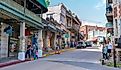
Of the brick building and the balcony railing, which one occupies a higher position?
the brick building

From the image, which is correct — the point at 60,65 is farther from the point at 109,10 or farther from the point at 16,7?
the point at 109,10

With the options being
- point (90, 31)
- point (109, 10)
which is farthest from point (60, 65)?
point (90, 31)

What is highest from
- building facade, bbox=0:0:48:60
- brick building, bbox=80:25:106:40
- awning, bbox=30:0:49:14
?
brick building, bbox=80:25:106:40

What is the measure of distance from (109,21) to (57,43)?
12.0 metres

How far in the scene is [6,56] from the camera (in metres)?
31.9

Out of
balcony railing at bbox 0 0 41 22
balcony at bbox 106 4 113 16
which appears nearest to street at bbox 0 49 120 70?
balcony railing at bbox 0 0 41 22

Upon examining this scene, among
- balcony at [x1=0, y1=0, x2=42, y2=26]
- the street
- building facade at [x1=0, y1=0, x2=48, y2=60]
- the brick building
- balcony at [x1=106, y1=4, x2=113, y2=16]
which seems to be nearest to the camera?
the street

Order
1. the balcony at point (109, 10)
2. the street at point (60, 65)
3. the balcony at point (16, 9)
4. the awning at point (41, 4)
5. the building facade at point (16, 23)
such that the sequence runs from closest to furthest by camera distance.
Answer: the street at point (60, 65) → the balcony at point (16, 9) → the building facade at point (16, 23) → the awning at point (41, 4) → the balcony at point (109, 10)

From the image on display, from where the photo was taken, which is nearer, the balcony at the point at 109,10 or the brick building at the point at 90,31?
the balcony at the point at 109,10

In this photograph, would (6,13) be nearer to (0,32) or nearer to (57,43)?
(0,32)

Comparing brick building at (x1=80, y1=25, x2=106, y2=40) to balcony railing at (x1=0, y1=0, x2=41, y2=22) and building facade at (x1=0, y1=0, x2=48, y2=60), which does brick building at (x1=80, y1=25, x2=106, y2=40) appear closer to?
building facade at (x1=0, y1=0, x2=48, y2=60)

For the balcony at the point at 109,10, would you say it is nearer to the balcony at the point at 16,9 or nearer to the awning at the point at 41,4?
the awning at the point at 41,4

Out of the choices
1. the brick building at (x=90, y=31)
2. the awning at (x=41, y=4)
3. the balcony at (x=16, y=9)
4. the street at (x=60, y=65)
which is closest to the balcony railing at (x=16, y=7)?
the balcony at (x=16, y=9)

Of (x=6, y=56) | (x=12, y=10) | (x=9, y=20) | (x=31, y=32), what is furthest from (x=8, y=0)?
(x=31, y=32)
